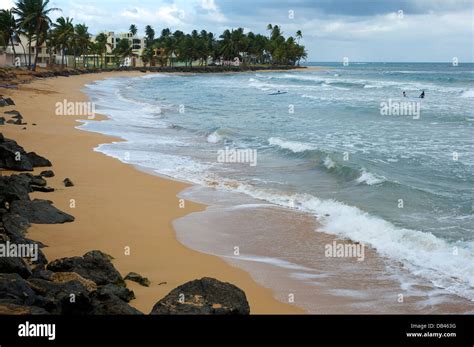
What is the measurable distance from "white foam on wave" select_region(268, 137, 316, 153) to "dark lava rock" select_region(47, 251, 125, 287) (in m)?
14.2

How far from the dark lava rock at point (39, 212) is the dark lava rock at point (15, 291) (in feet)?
13.2

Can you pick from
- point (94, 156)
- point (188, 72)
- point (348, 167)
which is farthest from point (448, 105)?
point (188, 72)

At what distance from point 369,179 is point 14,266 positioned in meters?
11.4

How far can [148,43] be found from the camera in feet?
518

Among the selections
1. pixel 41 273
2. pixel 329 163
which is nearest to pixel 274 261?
pixel 41 273

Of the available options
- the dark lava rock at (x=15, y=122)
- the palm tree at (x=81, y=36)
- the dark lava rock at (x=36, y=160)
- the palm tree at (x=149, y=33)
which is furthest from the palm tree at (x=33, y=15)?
the palm tree at (x=149, y=33)

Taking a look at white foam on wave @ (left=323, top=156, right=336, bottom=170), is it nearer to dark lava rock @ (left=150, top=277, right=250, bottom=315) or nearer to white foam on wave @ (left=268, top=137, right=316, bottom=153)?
white foam on wave @ (left=268, top=137, right=316, bottom=153)

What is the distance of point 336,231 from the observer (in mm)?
11273

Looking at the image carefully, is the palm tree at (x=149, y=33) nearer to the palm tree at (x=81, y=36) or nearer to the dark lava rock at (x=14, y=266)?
the palm tree at (x=81, y=36)

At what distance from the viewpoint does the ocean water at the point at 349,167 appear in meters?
10.5

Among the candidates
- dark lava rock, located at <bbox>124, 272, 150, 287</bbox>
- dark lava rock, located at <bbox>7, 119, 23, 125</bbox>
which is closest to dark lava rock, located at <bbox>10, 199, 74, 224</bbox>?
dark lava rock, located at <bbox>124, 272, 150, 287</bbox>

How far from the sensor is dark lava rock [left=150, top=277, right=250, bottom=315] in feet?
18.3

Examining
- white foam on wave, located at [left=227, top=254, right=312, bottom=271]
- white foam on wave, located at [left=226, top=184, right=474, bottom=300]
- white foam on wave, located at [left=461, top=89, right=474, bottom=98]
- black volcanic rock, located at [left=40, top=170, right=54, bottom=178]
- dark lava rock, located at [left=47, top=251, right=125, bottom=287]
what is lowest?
white foam on wave, located at [left=227, top=254, right=312, bottom=271]
